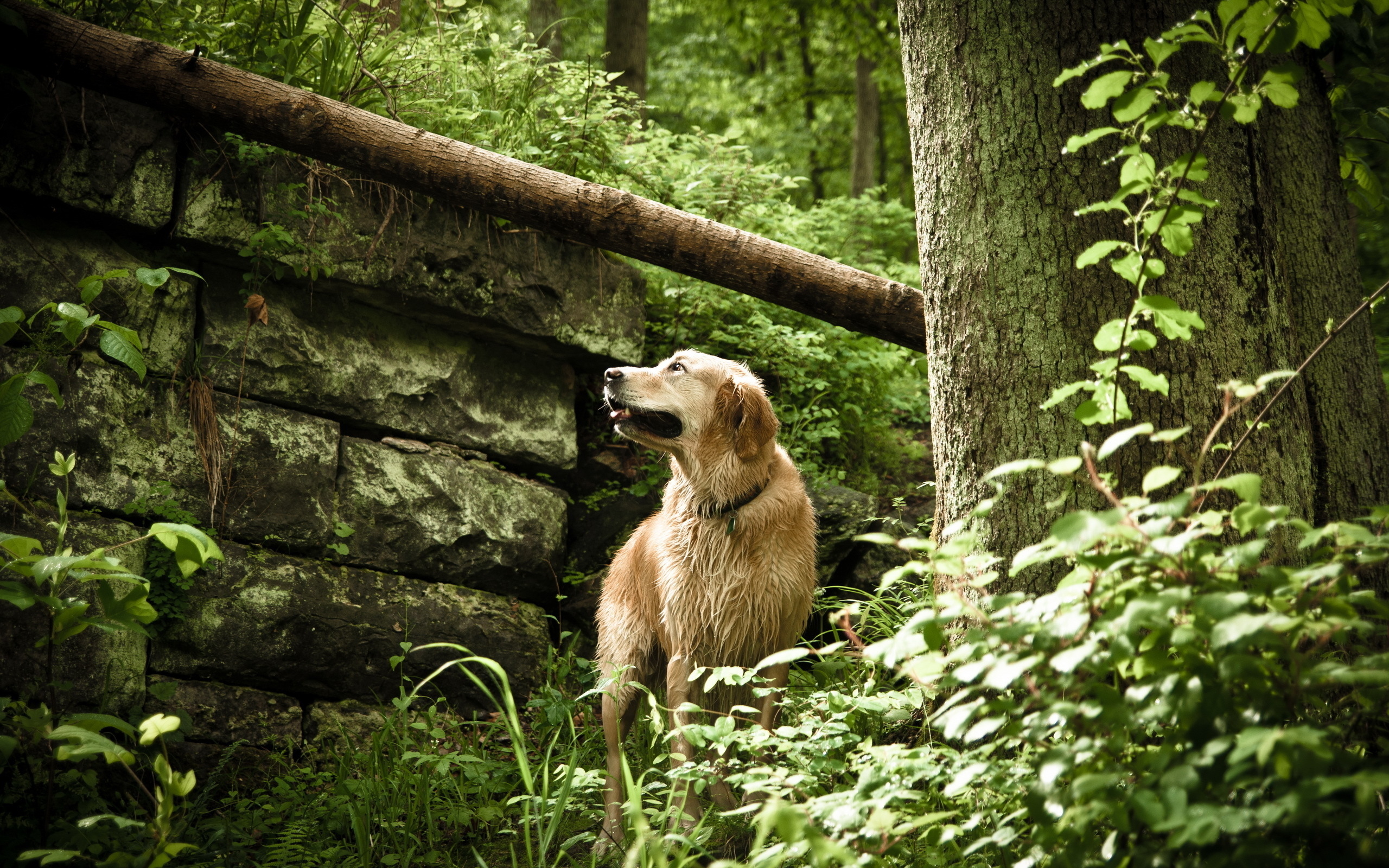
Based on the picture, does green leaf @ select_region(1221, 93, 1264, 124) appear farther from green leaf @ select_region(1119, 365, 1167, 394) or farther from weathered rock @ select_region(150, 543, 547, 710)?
weathered rock @ select_region(150, 543, 547, 710)

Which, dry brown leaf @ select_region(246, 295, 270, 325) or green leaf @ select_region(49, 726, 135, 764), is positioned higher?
dry brown leaf @ select_region(246, 295, 270, 325)

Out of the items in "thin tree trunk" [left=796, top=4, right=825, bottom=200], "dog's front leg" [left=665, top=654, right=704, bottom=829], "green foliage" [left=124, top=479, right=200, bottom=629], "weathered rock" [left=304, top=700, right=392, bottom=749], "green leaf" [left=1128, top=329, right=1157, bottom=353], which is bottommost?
"weathered rock" [left=304, top=700, right=392, bottom=749]

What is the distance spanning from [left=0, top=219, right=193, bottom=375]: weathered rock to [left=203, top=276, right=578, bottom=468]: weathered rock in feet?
0.51

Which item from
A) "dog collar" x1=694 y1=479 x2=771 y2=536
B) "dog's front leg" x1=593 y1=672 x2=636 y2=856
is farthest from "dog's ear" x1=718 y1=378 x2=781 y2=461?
"dog's front leg" x1=593 y1=672 x2=636 y2=856

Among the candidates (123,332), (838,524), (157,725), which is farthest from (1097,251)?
(838,524)

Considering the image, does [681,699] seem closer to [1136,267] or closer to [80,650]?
[1136,267]

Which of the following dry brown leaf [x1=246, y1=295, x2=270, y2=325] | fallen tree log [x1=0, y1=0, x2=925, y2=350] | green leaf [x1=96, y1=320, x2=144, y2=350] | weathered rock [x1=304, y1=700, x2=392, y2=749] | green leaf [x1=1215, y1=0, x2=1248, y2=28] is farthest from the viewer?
dry brown leaf [x1=246, y1=295, x2=270, y2=325]

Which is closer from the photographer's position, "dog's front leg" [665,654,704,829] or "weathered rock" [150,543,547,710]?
"dog's front leg" [665,654,704,829]

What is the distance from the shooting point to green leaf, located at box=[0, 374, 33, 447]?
2660 mm

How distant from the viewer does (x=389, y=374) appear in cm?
494

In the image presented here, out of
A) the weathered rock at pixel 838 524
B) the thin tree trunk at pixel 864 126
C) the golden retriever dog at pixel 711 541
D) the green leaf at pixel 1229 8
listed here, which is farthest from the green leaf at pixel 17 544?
the thin tree trunk at pixel 864 126

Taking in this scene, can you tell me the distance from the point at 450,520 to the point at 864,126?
1094cm

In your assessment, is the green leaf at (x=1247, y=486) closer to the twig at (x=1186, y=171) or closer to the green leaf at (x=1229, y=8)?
the twig at (x=1186, y=171)

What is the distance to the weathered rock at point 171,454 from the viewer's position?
393 centimetres
